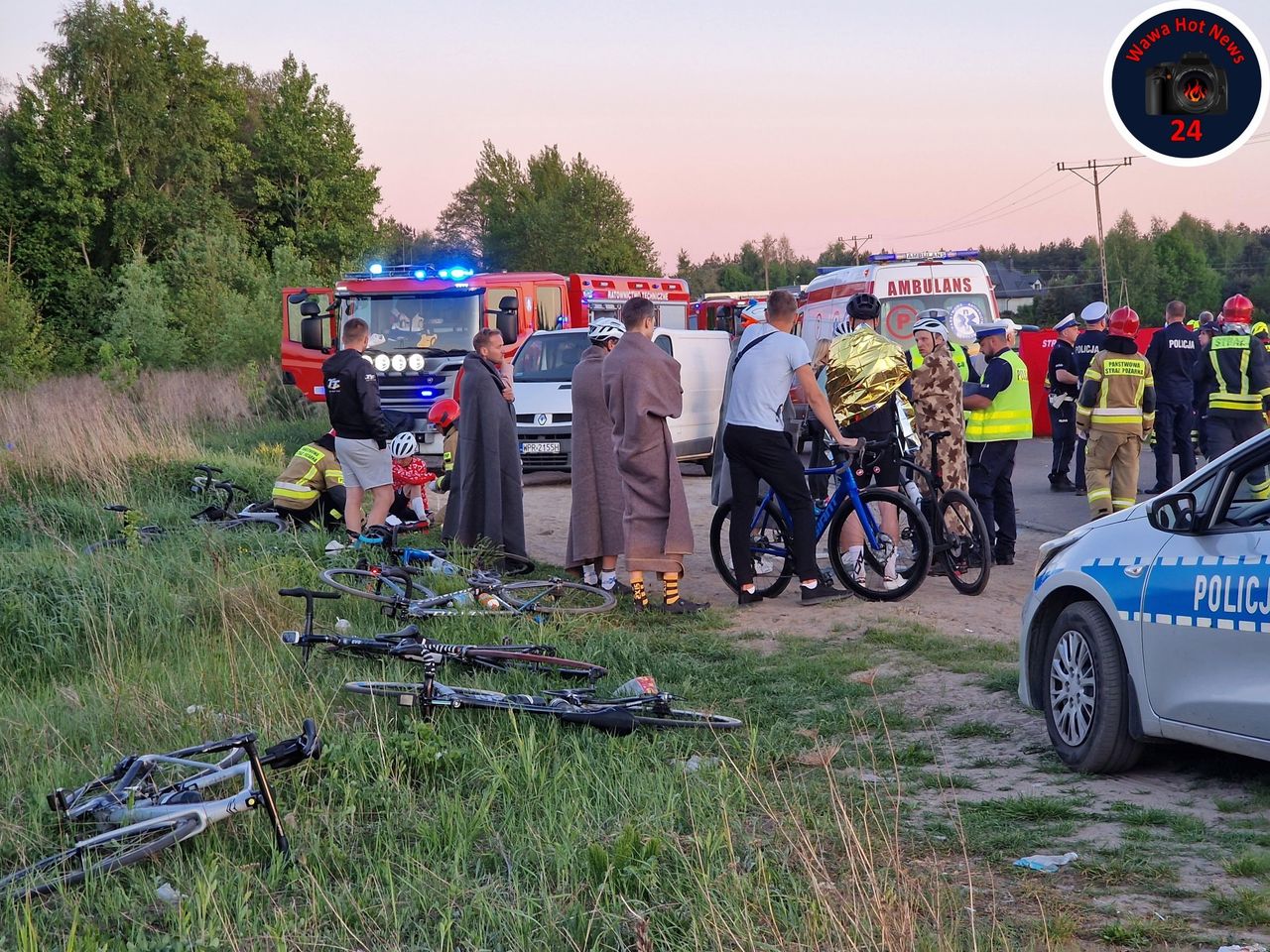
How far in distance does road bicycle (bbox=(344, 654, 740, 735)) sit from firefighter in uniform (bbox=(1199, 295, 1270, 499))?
7.96 m

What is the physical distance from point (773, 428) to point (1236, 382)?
5682 millimetres

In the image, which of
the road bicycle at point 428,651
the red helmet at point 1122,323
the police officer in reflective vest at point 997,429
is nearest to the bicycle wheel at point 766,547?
the police officer in reflective vest at point 997,429

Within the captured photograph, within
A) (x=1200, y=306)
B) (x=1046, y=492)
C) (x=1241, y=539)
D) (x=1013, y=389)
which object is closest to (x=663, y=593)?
(x=1013, y=389)

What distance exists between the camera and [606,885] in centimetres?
402

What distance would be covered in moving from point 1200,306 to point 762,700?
104737mm

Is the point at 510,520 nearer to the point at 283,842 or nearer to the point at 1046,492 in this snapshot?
the point at 283,842

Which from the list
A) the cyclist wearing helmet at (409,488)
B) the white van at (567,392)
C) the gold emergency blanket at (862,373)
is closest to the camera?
the gold emergency blanket at (862,373)

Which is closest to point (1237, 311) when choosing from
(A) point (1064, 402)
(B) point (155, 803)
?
(A) point (1064, 402)

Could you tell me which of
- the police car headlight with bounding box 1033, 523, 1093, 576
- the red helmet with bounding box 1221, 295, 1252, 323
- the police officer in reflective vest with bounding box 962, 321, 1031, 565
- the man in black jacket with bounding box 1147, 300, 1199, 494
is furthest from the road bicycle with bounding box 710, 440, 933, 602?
the man in black jacket with bounding box 1147, 300, 1199, 494

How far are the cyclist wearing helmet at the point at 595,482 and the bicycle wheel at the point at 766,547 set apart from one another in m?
0.69

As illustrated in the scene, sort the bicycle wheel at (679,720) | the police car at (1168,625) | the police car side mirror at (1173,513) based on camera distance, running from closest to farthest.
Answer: the police car at (1168,625) → the police car side mirror at (1173,513) → the bicycle wheel at (679,720)

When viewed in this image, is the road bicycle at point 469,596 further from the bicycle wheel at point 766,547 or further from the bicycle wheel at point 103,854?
the bicycle wheel at point 103,854

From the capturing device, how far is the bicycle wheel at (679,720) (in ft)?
19.1

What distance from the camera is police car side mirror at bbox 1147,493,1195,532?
497 centimetres
